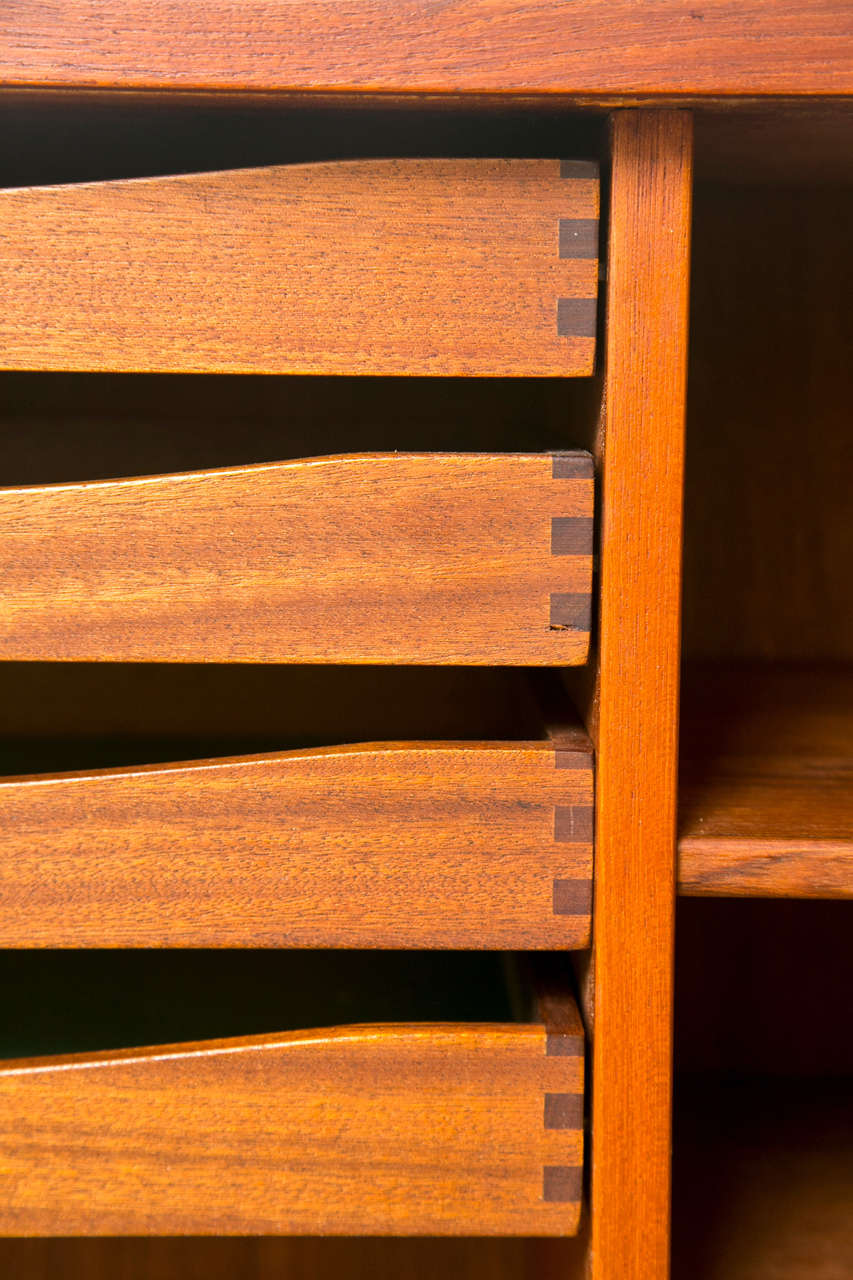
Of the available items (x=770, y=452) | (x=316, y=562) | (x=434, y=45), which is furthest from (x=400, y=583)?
(x=770, y=452)

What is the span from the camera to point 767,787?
54cm

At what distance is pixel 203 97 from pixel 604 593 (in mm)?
243

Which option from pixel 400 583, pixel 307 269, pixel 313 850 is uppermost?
pixel 307 269

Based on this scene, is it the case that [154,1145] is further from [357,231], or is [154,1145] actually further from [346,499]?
[357,231]

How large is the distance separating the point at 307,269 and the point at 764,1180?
0.55m

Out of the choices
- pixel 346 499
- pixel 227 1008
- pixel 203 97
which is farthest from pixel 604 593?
pixel 227 1008

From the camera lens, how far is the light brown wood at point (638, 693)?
0.44 metres

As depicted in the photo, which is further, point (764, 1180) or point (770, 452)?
point (770, 452)

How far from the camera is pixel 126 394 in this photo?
756 millimetres

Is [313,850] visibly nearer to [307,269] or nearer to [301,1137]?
[301,1137]

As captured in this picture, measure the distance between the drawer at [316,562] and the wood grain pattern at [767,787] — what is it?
10cm

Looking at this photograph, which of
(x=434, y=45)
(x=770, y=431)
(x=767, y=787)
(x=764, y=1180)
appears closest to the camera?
(x=434, y=45)

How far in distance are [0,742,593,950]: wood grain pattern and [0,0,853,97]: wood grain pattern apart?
257mm

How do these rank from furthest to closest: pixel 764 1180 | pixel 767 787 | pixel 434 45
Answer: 1. pixel 764 1180
2. pixel 767 787
3. pixel 434 45
